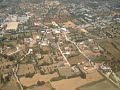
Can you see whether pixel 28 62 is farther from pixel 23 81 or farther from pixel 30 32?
pixel 30 32

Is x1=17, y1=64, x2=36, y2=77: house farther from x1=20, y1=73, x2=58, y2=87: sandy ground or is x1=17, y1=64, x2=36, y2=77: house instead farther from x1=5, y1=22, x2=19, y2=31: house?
x1=5, y1=22, x2=19, y2=31: house

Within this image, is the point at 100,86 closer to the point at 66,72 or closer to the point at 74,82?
the point at 74,82

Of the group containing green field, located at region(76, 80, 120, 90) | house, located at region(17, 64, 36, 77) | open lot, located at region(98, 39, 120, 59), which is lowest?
open lot, located at region(98, 39, 120, 59)

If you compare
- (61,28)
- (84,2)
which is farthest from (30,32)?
(84,2)

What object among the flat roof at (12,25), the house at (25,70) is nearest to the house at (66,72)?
the house at (25,70)

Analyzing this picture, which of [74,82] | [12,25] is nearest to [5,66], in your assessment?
[74,82]

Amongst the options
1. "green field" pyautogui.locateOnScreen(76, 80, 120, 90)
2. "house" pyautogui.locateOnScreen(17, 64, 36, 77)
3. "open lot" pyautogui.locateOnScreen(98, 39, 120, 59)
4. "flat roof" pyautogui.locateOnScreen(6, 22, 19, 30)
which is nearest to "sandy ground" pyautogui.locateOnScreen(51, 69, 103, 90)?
"green field" pyautogui.locateOnScreen(76, 80, 120, 90)

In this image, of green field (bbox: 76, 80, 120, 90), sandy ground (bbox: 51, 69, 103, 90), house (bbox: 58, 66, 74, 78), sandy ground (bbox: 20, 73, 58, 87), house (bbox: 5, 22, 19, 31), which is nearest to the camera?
green field (bbox: 76, 80, 120, 90)
